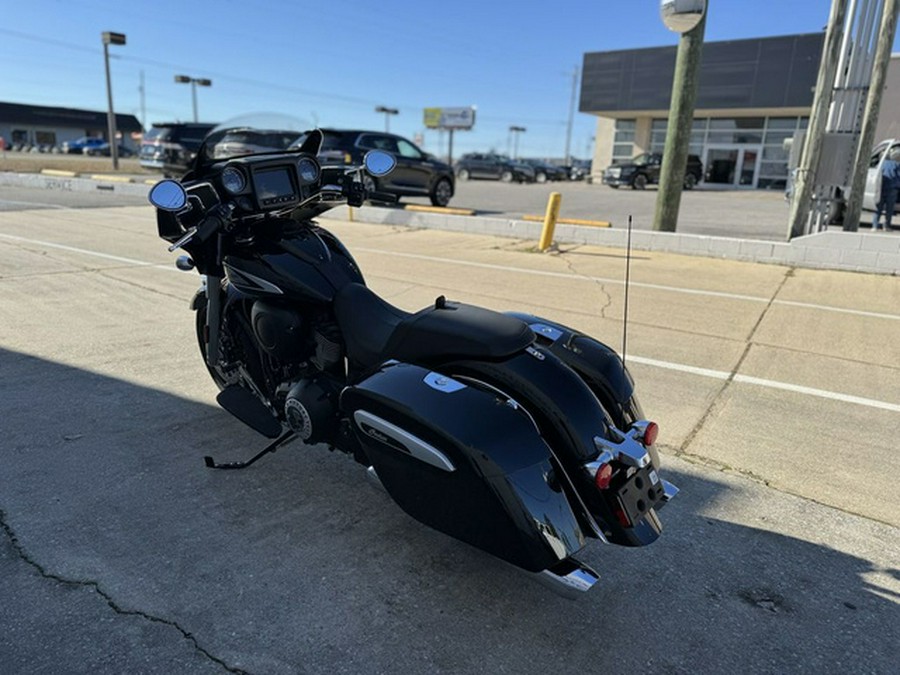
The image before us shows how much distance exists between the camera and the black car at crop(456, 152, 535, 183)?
3509cm

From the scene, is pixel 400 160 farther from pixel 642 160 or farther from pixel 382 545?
pixel 642 160

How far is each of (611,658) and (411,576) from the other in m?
0.78

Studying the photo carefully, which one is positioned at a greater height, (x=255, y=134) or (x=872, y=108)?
(x=872, y=108)

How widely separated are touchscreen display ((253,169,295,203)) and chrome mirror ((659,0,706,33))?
320 inches

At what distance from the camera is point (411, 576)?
2441mm

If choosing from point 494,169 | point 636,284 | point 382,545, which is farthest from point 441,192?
point 494,169

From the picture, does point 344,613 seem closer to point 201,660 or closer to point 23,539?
point 201,660

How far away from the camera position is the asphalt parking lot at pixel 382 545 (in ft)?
6.86

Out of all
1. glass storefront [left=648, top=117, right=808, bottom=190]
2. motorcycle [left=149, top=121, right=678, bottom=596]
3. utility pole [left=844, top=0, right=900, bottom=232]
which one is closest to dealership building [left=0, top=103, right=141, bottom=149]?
glass storefront [left=648, top=117, right=808, bottom=190]

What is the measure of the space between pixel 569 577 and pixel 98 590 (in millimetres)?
1685

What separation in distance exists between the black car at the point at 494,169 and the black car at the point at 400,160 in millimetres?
19091

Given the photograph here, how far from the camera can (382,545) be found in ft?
8.59

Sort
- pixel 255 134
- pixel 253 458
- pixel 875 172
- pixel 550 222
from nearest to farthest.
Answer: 1. pixel 253 458
2. pixel 255 134
3. pixel 550 222
4. pixel 875 172

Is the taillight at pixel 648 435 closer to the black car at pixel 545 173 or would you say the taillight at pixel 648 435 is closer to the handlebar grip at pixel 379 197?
the handlebar grip at pixel 379 197
